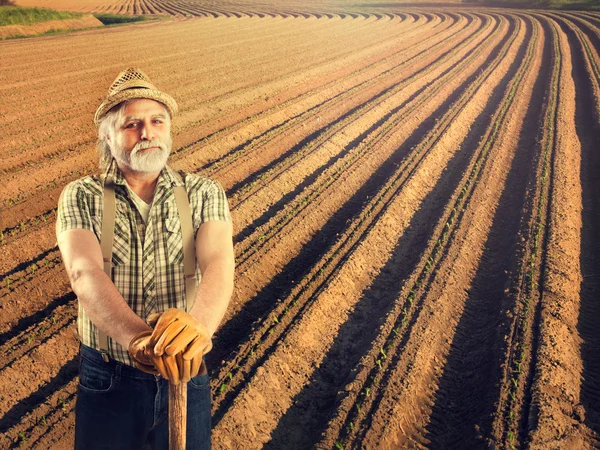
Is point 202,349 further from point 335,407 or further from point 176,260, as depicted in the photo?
point 335,407

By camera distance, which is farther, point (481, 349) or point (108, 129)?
point (481, 349)

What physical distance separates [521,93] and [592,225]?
358 inches

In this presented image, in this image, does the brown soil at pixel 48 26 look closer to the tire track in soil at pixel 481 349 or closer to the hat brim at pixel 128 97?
the tire track in soil at pixel 481 349

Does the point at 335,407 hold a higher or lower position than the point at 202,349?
lower

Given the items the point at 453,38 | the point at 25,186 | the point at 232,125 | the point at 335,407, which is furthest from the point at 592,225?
the point at 453,38

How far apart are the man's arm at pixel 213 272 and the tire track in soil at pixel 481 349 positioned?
3861 mm

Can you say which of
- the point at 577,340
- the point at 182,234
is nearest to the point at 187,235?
the point at 182,234

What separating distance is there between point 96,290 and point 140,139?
2.15 ft

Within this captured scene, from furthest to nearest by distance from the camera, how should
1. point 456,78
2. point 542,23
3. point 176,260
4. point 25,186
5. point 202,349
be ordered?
point 542,23 → point 456,78 → point 25,186 → point 176,260 → point 202,349

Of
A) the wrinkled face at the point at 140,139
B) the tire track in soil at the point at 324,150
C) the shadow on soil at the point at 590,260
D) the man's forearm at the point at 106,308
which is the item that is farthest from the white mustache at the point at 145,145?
the tire track in soil at the point at 324,150

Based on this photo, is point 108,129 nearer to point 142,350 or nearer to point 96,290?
point 96,290

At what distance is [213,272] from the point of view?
1875 mm

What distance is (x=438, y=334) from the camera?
247 inches

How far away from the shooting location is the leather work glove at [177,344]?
1438 millimetres
